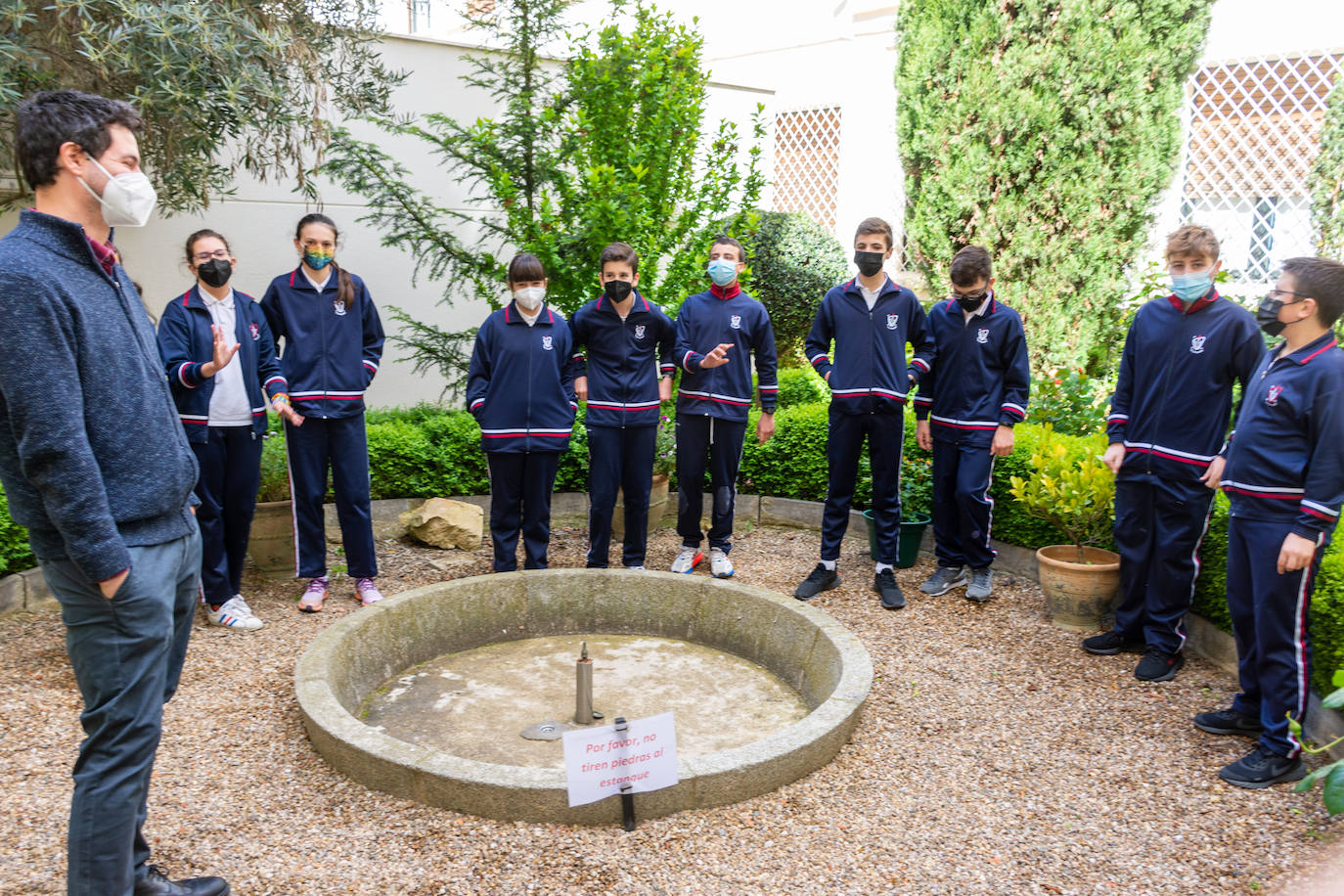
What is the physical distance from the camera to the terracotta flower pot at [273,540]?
5.73m

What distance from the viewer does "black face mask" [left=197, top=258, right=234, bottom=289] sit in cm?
483

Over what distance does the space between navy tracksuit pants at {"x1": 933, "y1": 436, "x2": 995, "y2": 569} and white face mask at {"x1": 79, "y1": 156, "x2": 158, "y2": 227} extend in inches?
176

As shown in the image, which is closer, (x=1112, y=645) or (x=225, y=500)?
(x=1112, y=645)

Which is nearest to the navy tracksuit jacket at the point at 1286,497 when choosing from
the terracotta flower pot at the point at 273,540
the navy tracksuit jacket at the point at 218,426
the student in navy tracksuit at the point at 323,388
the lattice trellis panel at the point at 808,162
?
the student in navy tracksuit at the point at 323,388

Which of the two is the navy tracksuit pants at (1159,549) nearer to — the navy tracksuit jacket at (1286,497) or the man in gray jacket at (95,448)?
the navy tracksuit jacket at (1286,497)

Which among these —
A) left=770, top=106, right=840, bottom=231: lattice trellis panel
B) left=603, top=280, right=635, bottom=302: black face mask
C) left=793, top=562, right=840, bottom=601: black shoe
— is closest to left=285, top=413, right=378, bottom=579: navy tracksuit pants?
A: left=603, top=280, right=635, bottom=302: black face mask

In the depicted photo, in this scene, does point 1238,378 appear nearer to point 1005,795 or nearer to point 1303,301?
point 1303,301

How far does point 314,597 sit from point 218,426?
112 centimetres

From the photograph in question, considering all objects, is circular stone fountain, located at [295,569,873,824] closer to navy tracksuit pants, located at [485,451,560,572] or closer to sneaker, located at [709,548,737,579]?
navy tracksuit pants, located at [485,451,560,572]

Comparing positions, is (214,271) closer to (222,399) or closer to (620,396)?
(222,399)

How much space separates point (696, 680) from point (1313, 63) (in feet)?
32.4

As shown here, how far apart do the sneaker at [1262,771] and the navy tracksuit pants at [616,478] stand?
3.28 meters

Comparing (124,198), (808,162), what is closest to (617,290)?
(124,198)

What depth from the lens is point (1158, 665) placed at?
462 centimetres
